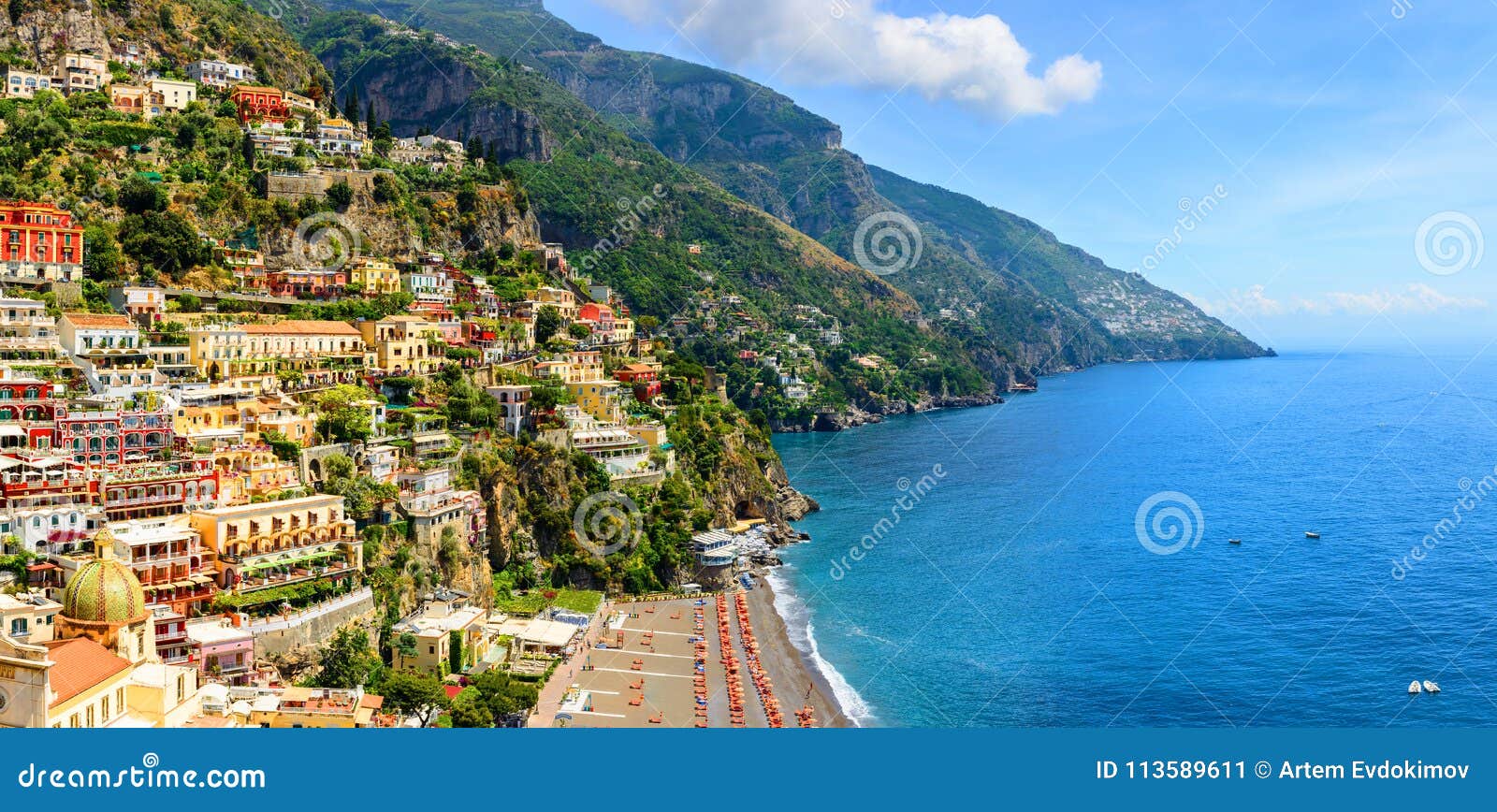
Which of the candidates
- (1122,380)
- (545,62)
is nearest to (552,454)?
(1122,380)

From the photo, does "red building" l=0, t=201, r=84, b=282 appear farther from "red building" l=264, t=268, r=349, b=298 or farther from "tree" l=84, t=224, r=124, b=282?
"red building" l=264, t=268, r=349, b=298

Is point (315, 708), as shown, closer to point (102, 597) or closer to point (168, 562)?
point (102, 597)

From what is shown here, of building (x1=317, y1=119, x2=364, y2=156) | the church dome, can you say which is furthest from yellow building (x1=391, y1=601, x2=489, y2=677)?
building (x1=317, y1=119, x2=364, y2=156)

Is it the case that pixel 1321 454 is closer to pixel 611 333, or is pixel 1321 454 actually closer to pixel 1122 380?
pixel 611 333

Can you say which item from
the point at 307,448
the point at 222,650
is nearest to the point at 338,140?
the point at 307,448

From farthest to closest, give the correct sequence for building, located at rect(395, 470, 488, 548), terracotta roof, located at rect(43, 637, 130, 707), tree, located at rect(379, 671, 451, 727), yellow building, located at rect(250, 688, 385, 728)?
building, located at rect(395, 470, 488, 548), tree, located at rect(379, 671, 451, 727), yellow building, located at rect(250, 688, 385, 728), terracotta roof, located at rect(43, 637, 130, 707)

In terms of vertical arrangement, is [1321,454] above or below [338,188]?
below
